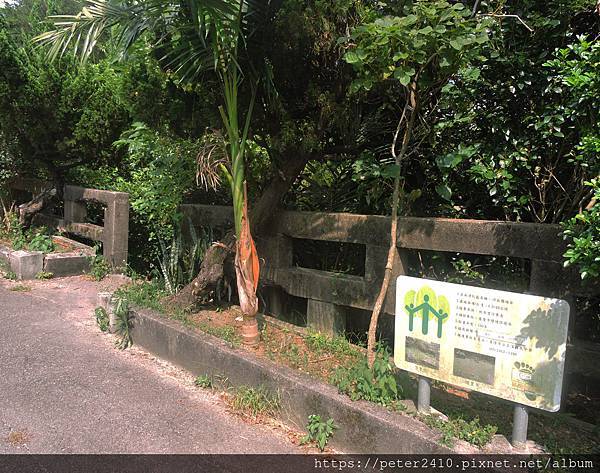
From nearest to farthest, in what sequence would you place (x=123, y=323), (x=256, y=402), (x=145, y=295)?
(x=256, y=402)
(x=123, y=323)
(x=145, y=295)

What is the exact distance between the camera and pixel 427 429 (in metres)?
2.90

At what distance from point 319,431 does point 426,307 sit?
102 cm

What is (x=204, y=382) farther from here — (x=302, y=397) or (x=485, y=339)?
(x=485, y=339)

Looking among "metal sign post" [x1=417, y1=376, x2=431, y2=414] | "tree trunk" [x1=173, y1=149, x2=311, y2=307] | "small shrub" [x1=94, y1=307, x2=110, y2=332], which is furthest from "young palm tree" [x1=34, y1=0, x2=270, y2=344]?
"small shrub" [x1=94, y1=307, x2=110, y2=332]

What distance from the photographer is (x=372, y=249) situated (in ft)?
13.9

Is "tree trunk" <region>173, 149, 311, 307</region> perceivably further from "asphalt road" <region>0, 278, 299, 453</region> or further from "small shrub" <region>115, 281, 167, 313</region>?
"asphalt road" <region>0, 278, 299, 453</region>

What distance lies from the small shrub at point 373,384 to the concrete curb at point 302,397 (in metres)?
0.06

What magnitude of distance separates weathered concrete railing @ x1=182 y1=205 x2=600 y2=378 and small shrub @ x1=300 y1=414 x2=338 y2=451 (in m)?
1.15

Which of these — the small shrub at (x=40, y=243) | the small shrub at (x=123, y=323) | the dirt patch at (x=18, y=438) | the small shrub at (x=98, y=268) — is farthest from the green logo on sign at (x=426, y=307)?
the small shrub at (x=40, y=243)

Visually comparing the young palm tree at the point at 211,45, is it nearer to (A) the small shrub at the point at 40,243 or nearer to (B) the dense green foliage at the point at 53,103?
(B) the dense green foliage at the point at 53,103

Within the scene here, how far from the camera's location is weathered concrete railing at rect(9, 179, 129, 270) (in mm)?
7539

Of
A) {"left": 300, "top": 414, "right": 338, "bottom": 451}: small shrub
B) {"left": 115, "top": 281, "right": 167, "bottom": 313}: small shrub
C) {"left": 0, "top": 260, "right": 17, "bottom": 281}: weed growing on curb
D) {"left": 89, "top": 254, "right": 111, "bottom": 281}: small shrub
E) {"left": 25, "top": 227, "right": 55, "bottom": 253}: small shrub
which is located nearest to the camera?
{"left": 300, "top": 414, "right": 338, "bottom": 451}: small shrub

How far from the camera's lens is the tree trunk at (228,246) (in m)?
4.92

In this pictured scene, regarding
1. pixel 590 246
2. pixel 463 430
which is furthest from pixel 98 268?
pixel 590 246
